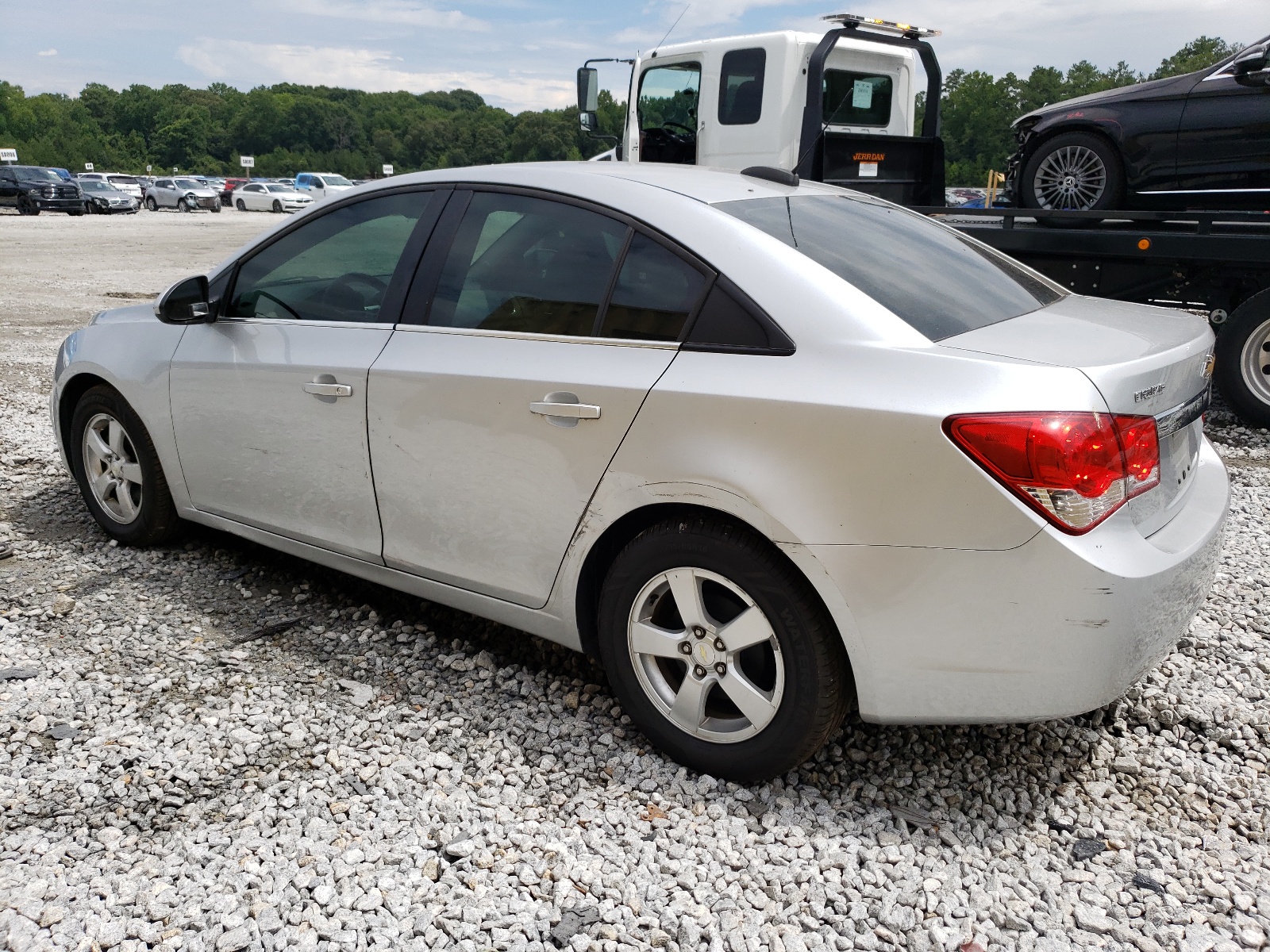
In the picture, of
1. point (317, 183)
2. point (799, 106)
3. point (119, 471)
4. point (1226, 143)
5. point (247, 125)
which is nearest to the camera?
point (119, 471)

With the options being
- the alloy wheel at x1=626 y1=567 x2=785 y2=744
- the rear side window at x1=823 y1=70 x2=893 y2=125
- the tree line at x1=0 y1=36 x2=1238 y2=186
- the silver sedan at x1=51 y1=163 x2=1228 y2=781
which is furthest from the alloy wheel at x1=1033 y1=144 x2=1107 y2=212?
the tree line at x1=0 y1=36 x2=1238 y2=186

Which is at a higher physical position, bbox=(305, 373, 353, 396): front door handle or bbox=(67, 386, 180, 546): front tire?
bbox=(305, 373, 353, 396): front door handle

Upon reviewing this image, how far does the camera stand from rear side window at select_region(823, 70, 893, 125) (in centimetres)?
958

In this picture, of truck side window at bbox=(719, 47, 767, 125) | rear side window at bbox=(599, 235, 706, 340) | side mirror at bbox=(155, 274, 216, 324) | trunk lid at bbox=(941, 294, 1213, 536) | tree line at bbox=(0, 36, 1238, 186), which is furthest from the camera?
tree line at bbox=(0, 36, 1238, 186)

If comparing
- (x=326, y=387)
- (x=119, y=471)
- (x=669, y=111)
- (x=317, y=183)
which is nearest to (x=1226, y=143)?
(x=669, y=111)

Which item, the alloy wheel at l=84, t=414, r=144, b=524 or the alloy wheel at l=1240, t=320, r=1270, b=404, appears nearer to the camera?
the alloy wheel at l=84, t=414, r=144, b=524

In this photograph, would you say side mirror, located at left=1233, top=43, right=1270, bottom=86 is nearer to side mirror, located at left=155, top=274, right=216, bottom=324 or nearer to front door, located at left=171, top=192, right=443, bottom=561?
front door, located at left=171, top=192, right=443, bottom=561

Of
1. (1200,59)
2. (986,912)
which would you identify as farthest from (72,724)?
(1200,59)

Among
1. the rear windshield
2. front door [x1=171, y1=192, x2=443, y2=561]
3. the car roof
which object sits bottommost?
front door [x1=171, y1=192, x2=443, y2=561]

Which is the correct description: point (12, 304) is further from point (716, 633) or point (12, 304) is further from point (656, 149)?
point (716, 633)

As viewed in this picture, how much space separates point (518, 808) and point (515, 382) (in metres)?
1.14

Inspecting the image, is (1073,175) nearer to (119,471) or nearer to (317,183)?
(119,471)

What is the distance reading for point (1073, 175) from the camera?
26.0 ft

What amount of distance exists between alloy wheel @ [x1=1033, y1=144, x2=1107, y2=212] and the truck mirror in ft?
13.9
